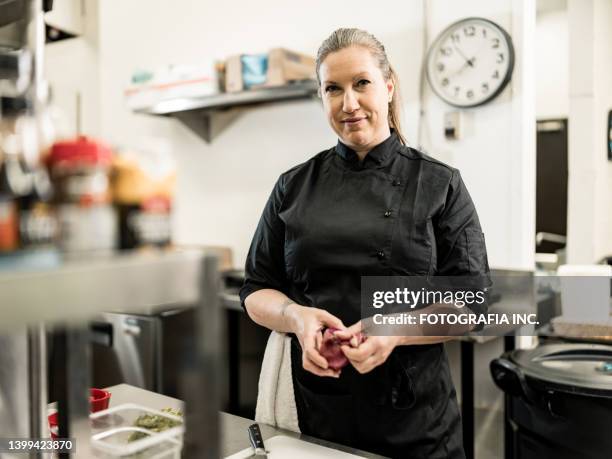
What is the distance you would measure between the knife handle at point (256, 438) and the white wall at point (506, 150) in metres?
1.84

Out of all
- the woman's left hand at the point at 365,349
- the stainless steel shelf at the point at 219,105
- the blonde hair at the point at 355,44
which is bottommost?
the woman's left hand at the point at 365,349

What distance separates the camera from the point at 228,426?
4.36 feet

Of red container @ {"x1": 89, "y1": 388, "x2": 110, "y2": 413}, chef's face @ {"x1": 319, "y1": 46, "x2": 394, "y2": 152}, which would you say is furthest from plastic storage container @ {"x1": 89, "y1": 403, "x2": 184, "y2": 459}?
chef's face @ {"x1": 319, "y1": 46, "x2": 394, "y2": 152}

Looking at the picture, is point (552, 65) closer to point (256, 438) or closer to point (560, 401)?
point (560, 401)

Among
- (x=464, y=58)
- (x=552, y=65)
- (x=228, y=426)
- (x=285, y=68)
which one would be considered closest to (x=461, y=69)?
(x=464, y=58)

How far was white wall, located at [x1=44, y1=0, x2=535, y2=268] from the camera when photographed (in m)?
2.71

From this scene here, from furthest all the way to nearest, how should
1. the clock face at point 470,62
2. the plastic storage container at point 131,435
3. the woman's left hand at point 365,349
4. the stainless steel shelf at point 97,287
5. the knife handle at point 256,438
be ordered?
the clock face at point 470,62 < the woman's left hand at point 365,349 < the knife handle at point 256,438 < the plastic storage container at point 131,435 < the stainless steel shelf at point 97,287

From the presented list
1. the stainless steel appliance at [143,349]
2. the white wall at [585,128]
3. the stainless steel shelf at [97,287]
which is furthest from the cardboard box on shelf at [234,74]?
the stainless steel shelf at [97,287]

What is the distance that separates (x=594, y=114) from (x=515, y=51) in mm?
1400

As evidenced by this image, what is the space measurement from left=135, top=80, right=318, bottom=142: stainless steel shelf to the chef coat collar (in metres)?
1.49

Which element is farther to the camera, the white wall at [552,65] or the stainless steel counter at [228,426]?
the white wall at [552,65]

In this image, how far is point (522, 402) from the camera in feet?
5.53

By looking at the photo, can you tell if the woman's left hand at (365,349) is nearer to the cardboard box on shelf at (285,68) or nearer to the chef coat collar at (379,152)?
the chef coat collar at (379,152)

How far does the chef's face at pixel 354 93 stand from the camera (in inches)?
57.0
